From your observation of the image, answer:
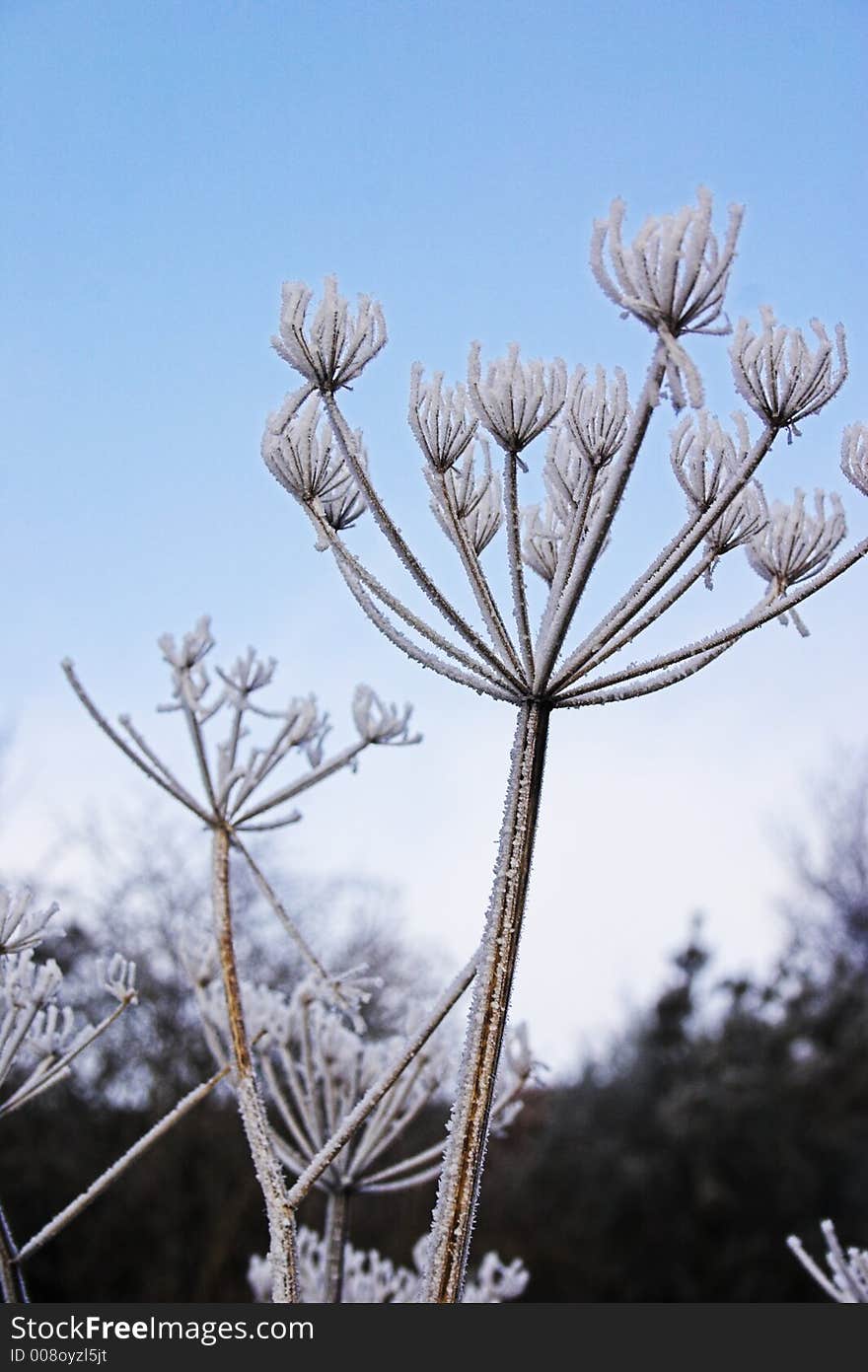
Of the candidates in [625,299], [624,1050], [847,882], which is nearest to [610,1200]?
[624,1050]

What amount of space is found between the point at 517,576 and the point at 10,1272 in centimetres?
109

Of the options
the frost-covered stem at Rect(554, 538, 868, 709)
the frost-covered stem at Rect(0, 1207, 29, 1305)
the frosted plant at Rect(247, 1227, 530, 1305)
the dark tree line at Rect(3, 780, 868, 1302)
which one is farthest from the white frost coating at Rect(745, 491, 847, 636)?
the dark tree line at Rect(3, 780, 868, 1302)

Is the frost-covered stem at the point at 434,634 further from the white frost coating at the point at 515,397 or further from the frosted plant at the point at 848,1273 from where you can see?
the frosted plant at the point at 848,1273

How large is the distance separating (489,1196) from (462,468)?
16.2 meters

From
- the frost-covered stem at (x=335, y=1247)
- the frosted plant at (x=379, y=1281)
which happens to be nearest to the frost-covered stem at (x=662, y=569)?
the frost-covered stem at (x=335, y=1247)

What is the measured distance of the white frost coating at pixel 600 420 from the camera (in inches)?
48.9

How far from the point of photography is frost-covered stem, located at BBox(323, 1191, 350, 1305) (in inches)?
80.4

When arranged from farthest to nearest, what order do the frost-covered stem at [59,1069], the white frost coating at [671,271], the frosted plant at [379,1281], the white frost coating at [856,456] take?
the frosted plant at [379,1281] < the frost-covered stem at [59,1069] < the white frost coating at [856,456] < the white frost coating at [671,271]

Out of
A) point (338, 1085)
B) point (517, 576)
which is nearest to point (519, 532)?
point (517, 576)

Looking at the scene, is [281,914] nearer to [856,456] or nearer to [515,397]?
[515,397]

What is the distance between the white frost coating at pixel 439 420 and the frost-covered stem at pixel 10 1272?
3.58 feet

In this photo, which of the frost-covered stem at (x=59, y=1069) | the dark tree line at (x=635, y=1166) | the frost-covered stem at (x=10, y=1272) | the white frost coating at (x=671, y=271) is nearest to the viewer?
the white frost coating at (x=671, y=271)

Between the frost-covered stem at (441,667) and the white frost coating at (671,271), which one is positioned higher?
the white frost coating at (671,271)

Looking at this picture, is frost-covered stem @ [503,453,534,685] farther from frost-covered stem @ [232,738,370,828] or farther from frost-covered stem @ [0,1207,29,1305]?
frost-covered stem @ [0,1207,29,1305]
